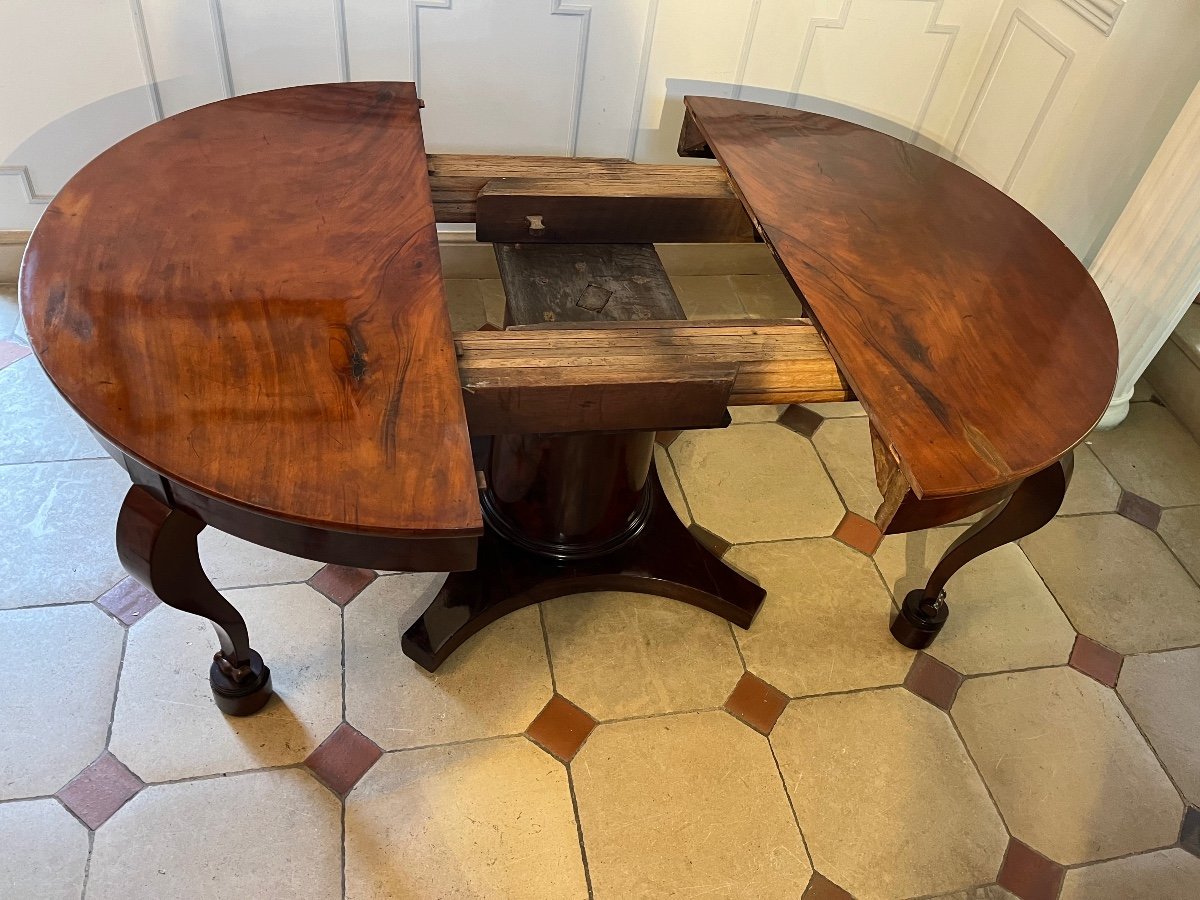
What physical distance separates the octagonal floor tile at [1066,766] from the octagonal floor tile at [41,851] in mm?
1537

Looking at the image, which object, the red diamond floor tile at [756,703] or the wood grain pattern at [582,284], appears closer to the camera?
the wood grain pattern at [582,284]

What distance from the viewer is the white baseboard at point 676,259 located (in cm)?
239

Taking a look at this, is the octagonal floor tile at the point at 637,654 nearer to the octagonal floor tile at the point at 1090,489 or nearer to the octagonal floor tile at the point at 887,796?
the octagonal floor tile at the point at 887,796

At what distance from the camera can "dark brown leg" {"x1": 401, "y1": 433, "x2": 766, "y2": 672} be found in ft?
5.13

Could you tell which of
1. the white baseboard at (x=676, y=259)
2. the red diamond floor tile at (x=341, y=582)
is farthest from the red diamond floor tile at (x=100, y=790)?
the white baseboard at (x=676, y=259)

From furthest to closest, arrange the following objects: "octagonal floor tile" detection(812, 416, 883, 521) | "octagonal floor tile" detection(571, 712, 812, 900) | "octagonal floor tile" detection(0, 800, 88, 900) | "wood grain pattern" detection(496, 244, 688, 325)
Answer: "octagonal floor tile" detection(812, 416, 883, 521) → "wood grain pattern" detection(496, 244, 688, 325) → "octagonal floor tile" detection(571, 712, 812, 900) → "octagonal floor tile" detection(0, 800, 88, 900)

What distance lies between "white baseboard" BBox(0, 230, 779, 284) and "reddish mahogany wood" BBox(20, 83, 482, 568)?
3.19 ft

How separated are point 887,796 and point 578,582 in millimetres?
681

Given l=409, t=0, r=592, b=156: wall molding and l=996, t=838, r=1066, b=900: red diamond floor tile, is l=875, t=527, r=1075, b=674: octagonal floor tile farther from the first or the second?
l=409, t=0, r=592, b=156: wall molding

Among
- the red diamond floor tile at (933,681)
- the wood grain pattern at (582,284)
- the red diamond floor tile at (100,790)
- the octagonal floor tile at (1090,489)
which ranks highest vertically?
the wood grain pattern at (582,284)

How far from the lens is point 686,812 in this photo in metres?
1.47

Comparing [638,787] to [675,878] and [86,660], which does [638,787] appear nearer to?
[675,878]

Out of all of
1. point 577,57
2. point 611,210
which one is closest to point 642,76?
point 577,57

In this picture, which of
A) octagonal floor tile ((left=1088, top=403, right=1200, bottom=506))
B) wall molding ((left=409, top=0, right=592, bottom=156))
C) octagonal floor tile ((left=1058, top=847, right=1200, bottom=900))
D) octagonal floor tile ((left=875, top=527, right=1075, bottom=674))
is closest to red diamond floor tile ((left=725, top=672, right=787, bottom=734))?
octagonal floor tile ((left=875, top=527, right=1075, bottom=674))
